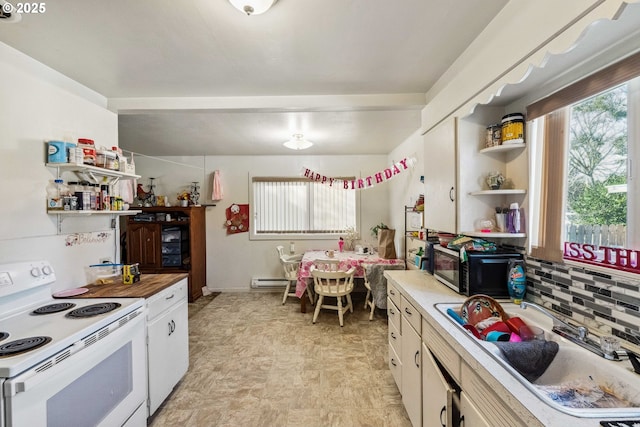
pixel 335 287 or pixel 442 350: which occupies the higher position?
pixel 442 350

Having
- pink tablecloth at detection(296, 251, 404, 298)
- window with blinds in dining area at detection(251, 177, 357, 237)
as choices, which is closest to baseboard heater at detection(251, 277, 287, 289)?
window with blinds in dining area at detection(251, 177, 357, 237)

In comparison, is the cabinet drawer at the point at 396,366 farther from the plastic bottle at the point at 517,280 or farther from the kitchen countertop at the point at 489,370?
the plastic bottle at the point at 517,280

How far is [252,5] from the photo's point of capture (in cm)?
117

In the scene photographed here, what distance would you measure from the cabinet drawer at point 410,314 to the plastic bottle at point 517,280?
550mm

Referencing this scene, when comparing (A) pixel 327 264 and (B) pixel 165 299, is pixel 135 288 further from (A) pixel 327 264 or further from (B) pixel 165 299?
(A) pixel 327 264

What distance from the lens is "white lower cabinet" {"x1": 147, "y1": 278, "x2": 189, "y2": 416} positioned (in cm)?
175

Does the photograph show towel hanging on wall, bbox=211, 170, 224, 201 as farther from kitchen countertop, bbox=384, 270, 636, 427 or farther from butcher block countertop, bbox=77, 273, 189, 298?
kitchen countertop, bbox=384, 270, 636, 427

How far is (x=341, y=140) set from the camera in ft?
11.9

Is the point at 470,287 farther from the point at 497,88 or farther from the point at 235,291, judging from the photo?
the point at 235,291

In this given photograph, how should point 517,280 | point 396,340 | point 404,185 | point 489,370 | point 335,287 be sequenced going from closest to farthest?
1. point 489,370
2. point 517,280
3. point 396,340
4. point 335,287
5. point 404,185

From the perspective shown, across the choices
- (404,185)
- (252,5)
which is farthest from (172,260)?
(252,5)

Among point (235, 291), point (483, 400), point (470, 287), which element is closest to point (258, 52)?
point (470, 287)

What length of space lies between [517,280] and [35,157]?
2.97 m

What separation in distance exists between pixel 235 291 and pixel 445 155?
157 inches
